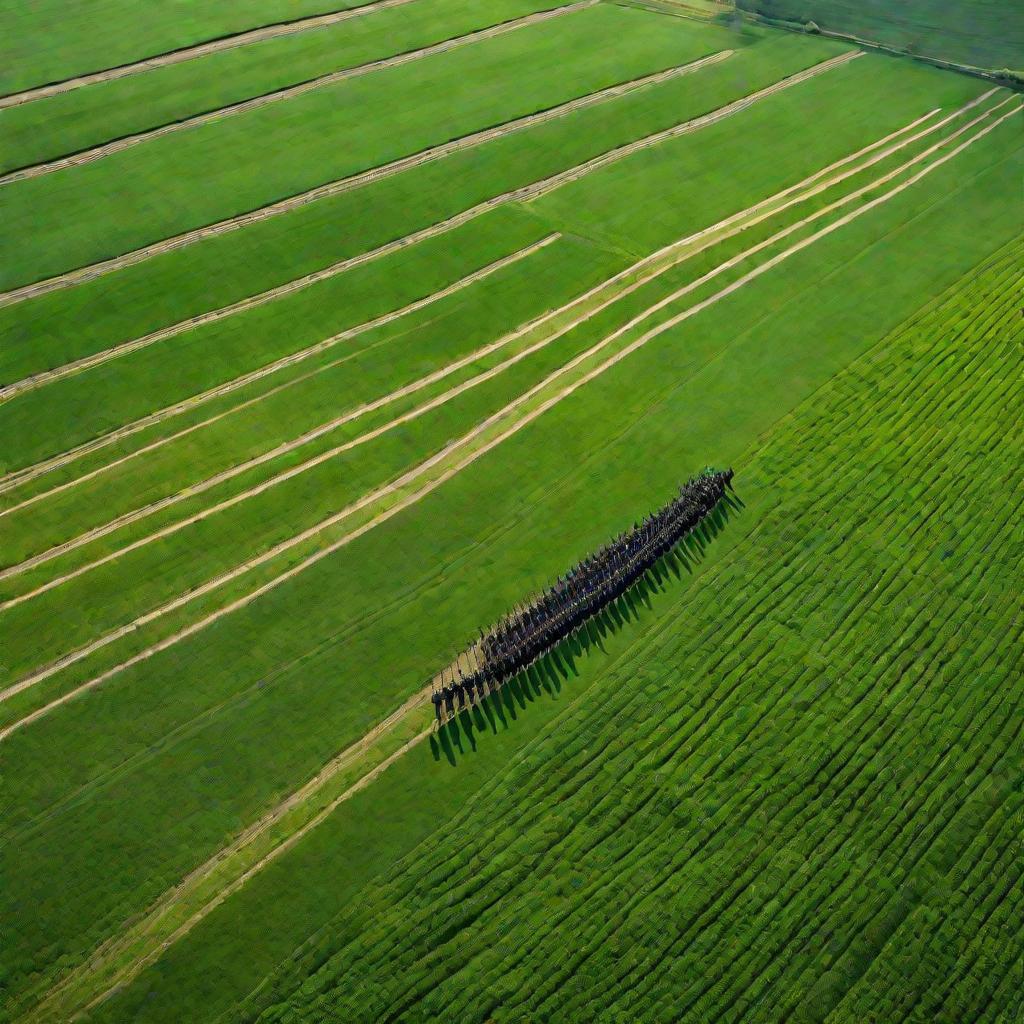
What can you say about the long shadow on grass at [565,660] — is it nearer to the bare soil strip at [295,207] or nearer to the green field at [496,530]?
the green field at [496,530]

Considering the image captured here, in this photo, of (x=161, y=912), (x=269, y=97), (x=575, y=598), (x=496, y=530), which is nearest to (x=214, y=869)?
(x=161, y=912)

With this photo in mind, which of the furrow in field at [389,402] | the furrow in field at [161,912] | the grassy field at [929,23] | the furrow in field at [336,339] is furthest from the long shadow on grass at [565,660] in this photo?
the grassy field at [929,23]

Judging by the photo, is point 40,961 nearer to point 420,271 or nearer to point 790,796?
point 790,796

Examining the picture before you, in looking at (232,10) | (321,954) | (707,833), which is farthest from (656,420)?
(232,10)

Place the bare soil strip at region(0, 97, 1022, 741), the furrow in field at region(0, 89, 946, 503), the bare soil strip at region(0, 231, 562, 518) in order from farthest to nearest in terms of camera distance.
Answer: the furrow in field at region(0, 89, 946, 503) < the bare soil strip at region(0, 231, 562, 518) < the bare soil strip at region(0, 97, 1022, 741)

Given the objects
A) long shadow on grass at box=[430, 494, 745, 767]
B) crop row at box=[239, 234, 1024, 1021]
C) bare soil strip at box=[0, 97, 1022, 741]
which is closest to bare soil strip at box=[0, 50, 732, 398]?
bare soil strip at box=[0, 97, 1022, 741]

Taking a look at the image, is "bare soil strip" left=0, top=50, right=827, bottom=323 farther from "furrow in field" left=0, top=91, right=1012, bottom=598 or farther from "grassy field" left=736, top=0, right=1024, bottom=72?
"grassy field" left=736, top=0, right=1024, bottom=72
